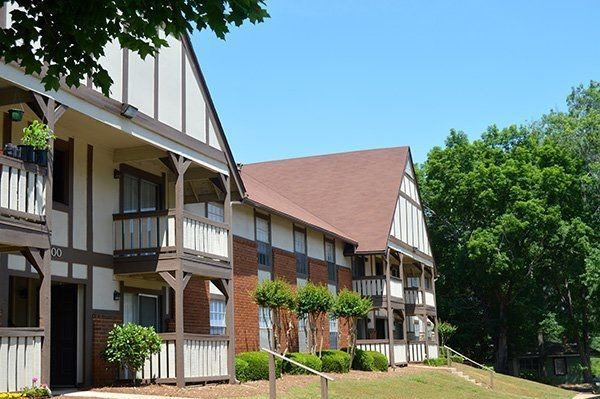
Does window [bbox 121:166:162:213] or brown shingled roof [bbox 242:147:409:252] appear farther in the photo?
brown shingled roof [bbox 242:147:409:252]

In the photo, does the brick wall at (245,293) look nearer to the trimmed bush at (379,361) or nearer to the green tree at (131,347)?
the trimmed bush at (379,361)

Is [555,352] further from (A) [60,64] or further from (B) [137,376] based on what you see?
(A) [60,64]

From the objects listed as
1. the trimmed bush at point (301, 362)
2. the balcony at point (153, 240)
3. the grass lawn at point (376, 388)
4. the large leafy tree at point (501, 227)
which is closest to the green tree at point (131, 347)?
the grass lawn at point (376, 388)

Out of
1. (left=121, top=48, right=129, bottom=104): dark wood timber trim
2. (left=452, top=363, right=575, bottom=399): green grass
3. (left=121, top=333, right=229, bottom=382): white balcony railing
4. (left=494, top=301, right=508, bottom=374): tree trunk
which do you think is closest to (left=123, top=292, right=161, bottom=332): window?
(left=121, top=333, right=229, bottom=382): white balcony railing

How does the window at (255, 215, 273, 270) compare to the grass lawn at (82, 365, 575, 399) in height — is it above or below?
above

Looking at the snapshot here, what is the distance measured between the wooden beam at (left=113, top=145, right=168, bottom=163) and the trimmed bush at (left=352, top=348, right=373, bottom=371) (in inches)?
601

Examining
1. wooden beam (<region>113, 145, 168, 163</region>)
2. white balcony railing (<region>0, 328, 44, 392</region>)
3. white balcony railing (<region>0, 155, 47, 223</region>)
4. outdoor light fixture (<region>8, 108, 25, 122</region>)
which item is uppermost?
wooden beam (<region>113, 145, 168, 163</region>)

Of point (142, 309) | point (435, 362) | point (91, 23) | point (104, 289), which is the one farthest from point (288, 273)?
point (91, 23)

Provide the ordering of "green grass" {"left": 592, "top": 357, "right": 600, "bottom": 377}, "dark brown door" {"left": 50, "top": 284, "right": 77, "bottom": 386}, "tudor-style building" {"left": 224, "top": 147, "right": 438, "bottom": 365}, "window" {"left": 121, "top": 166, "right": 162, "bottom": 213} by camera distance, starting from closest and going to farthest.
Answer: "dark brown door" {"left": 50, "top": 284, "right": 77, "bottom": 386}, "window" {"left": 121, "top": 166, "right": 162, "bottom": 213}, "tudor-style building" {"left": 224, "top": 147, "right": 438, "bottom": 365}, "green grass" {"left": 592, "top": 357, "right": 600, "bottom": 377}

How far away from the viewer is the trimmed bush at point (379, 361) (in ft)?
107

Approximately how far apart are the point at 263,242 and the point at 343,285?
27.1 ft

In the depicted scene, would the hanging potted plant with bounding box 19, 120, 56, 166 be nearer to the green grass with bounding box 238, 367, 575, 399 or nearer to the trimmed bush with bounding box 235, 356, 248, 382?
the green grass with bounding box 238, 367, 575, 399

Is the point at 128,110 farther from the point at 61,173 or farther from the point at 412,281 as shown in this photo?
the point at 412,281

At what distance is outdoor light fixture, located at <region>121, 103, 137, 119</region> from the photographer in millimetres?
18172
